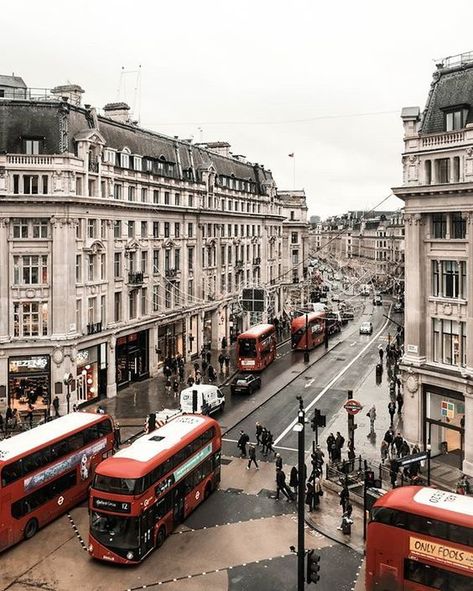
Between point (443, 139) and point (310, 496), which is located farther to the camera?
point (443, 139)

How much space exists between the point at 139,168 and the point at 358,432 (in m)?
28.9

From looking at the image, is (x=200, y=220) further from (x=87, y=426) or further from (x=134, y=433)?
(x=87, y=426)

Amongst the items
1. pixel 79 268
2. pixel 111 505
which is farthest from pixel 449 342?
pixel 79 268

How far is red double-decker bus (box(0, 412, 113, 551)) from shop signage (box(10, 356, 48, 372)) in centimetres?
1376

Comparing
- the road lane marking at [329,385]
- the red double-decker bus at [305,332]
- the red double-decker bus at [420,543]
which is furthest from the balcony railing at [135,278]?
the red double-decker bus at [420,543]

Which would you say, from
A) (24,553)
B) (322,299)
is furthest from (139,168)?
(322,299)

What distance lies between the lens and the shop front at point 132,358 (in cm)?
4956

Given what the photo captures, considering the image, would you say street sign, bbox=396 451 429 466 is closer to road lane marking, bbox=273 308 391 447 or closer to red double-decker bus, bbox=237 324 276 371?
road lane marking, bbox=273 308 391 447

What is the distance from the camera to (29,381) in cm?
4194

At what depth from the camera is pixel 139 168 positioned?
51.8 m

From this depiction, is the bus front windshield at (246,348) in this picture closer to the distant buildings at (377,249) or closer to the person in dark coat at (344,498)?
the person in dark coat at (344,498)

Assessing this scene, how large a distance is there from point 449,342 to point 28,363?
27.8m

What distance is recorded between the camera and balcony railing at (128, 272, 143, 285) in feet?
165

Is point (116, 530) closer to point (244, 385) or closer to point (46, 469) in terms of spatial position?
point (46, 469)
